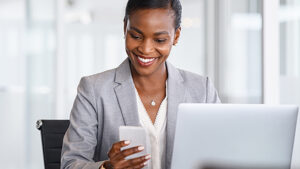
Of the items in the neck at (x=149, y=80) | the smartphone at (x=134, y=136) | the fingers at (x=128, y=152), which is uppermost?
the neck at (x=149, y=80)

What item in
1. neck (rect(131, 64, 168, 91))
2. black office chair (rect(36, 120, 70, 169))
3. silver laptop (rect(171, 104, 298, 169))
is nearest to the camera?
silver laptop (rect(171, 104, 298, 169))

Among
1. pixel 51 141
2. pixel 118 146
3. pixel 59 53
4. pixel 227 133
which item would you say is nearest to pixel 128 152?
pixel 118 146

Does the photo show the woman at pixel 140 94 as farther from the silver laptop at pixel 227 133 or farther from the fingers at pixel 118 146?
the silver laptop at pixel 227 133

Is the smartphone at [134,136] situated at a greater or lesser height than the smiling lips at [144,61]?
lesser

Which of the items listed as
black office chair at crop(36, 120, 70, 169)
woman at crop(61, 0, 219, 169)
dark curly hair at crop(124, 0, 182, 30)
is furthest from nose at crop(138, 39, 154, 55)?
black office chair at crop(36, 120, 70, 169)

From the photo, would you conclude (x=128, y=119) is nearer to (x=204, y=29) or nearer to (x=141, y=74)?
(x=141, y=74)

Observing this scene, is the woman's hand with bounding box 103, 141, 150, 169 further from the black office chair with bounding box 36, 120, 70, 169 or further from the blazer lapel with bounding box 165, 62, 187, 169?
the black office chair with bounding box 36, 120, 70, 169

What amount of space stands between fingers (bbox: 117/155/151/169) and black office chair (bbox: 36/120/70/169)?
32.9 inches

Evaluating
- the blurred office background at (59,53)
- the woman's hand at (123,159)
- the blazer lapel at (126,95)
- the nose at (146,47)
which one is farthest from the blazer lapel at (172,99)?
the blurred office background at (59,53)

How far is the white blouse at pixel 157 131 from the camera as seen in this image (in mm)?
1790

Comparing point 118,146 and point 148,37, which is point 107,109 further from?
point 118,146

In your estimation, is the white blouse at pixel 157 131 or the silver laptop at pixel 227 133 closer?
the silver laptop at pixel 227 133

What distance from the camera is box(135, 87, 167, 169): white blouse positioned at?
1790 mm

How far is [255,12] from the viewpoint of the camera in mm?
3525
